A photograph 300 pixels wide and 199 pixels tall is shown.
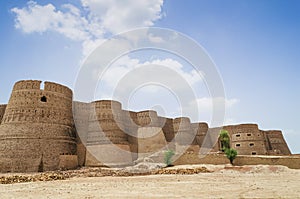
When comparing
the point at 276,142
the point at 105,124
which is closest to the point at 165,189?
the point at 105,124

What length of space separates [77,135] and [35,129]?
552 cm

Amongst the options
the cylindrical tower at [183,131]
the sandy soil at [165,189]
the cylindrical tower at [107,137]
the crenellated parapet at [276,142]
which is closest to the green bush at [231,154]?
the sandy soil at [165,189]

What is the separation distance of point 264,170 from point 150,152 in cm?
1457

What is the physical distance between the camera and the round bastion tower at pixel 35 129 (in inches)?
867

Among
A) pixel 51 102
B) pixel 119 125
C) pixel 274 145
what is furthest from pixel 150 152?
pixel 274 145

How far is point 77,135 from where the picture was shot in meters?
28.1

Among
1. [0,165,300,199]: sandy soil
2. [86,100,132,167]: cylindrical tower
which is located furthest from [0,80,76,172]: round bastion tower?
[0,165,300,199]: sandy soil

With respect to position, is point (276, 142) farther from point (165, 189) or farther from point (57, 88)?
point (165, 189)

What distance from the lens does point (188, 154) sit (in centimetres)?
2225

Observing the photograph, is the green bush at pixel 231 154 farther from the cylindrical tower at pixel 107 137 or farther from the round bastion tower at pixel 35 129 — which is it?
the round bastion tower at pixel 35 129

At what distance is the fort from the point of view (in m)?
22.3

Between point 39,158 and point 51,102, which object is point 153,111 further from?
point 39,158

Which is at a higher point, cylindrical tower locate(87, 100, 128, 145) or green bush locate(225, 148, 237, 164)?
cylindrical tower locate(87, 100, 128, 145)

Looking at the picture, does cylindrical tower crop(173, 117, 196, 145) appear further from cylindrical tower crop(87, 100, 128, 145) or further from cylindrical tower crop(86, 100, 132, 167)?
cylindrical tower crop(87, 100, 128, 145)
